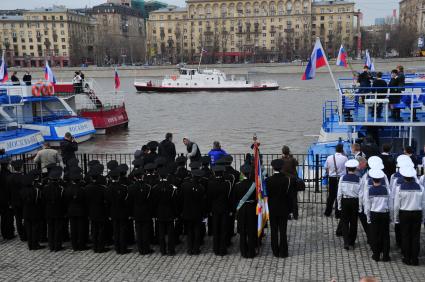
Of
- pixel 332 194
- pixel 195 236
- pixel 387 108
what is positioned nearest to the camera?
pixel 195 236

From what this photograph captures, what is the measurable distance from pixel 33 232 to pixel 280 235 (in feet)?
16.4

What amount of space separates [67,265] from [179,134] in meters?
29.1

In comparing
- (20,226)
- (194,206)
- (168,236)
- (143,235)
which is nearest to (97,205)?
(143,235)

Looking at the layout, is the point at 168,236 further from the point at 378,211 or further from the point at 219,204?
the point at 378,211

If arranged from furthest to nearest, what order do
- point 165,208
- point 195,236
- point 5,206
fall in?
point 5,206 < point 195,236 < point 165,208

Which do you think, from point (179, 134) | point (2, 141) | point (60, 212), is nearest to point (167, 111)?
point (179, 134)

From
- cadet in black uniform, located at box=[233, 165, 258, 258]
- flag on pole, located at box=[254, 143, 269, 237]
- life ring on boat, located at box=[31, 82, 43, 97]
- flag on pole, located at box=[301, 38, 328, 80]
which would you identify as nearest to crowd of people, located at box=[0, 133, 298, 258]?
cadet in black uniform, located at box=[233, 165, 258, 258]

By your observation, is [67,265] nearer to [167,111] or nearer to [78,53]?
[167,111]

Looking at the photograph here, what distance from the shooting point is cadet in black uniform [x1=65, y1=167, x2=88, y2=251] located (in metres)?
10.0

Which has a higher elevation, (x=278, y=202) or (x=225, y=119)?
(x=278, y=202)

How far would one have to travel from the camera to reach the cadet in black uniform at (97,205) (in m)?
9.94

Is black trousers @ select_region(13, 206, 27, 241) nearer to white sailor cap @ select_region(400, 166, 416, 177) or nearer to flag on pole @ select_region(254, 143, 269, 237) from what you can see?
flag on pole @ select_region(254, 143, 269, 237)

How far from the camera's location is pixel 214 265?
30.9 ft

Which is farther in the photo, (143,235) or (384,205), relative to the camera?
(143,235)
